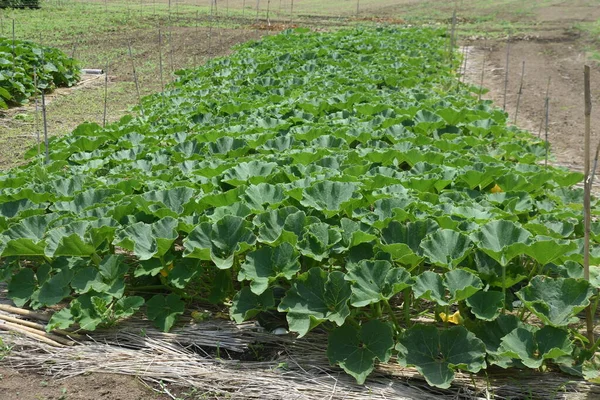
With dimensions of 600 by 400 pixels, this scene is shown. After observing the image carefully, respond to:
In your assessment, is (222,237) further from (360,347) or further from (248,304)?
(360,347)

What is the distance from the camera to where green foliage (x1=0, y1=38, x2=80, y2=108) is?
391 inches

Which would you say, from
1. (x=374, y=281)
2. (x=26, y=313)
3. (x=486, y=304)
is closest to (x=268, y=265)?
(x=374, y=281)

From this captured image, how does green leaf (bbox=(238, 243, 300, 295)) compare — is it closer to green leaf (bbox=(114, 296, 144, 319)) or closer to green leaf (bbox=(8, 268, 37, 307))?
green leaf (bbox=(114, 296, 144, 319))

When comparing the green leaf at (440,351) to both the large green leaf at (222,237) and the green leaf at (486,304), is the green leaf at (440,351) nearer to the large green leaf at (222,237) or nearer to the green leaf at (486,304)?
the green leaf at (486,304)

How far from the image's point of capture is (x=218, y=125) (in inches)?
255

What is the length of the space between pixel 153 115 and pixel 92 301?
433 centimetres

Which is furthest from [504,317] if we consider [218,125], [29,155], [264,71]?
[264,71]

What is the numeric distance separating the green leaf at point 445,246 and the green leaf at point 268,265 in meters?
0.67

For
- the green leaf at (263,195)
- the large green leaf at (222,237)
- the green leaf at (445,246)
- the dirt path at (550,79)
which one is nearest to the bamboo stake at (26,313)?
the large green leaf at (222,237)

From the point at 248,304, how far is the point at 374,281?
0.69 m

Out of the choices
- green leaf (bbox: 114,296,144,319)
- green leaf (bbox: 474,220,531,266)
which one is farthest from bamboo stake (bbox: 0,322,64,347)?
green leaf (bbox: 474,220,531,266)

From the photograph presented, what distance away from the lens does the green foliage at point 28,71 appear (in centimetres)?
993

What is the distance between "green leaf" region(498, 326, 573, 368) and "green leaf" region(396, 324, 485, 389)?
0.13 meters

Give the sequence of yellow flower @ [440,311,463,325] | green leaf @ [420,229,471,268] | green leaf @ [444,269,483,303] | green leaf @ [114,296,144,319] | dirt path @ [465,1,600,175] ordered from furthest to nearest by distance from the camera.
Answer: dirt path @ [465,1,600,175] < green leaf @ [114,296,144,319] < yellow flower @ [440,311,463,325] < green leaf @ [420,229,471,268] < green leaf @ [444,269,483,303]
